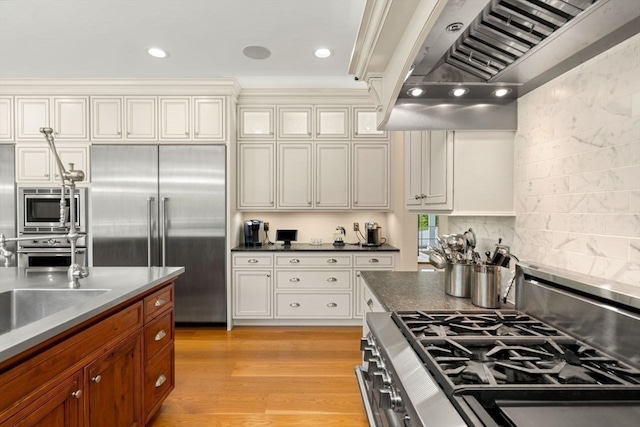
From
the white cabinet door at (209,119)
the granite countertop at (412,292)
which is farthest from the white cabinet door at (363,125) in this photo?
the granite countertop at (412,292)

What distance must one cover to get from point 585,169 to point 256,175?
325 cm

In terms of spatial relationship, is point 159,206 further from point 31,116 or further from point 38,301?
point 38,301

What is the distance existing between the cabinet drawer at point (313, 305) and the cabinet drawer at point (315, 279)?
0.33ft

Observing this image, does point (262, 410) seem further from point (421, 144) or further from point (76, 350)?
point (421, 144)

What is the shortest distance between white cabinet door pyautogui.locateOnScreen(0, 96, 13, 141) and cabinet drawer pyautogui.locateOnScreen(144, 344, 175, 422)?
3.37 meters

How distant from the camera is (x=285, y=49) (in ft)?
10.2

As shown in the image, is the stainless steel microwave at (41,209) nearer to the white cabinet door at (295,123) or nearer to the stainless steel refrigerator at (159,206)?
the stainless steel refrigerator at (159,206)

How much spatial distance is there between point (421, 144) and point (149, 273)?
1892 millimetres

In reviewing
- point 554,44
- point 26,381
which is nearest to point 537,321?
point 554,44

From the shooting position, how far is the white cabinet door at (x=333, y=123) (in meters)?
3.98

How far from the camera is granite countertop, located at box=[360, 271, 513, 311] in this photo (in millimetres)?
1489

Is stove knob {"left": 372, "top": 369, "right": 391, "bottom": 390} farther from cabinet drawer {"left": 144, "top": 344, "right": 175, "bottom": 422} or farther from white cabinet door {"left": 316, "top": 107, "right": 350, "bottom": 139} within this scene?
white cabinet door {"left": 316, "top": 107, "right": 350, "bottom": 139}

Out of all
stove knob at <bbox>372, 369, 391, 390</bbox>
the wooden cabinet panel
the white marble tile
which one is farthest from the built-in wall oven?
the white marble tile

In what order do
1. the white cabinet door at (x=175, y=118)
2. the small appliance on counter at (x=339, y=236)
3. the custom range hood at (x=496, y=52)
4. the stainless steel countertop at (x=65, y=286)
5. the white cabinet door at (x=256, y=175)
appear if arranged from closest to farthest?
the custom range hood at (x=496, y=52), the stainless steel countertop at (x=65, y=286), the white cabinet door at (x=175, y=118), the white cabinet door at (x=256, y=175), the small appliance on counter at (x=339, y=236)
